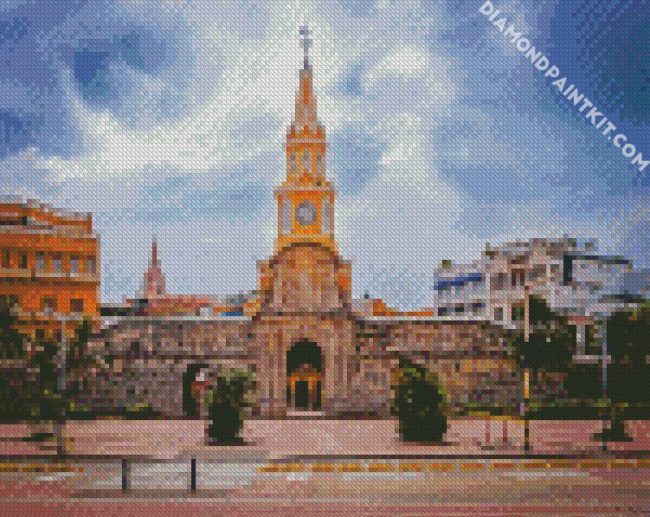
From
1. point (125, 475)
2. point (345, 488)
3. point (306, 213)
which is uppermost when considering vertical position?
point (306, 213)

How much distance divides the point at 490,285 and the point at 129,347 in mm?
34211

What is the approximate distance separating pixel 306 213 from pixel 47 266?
12.6m

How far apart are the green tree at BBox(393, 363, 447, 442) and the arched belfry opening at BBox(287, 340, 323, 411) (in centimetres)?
1584

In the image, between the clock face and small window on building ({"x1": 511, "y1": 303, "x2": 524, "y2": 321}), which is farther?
small window on building ({"x1": 511, "y1": 303, "x2": 524, "y2": 321})

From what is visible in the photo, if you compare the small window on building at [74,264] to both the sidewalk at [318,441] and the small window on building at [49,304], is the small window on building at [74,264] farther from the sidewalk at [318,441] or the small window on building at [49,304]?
the sidewalk at [318,441]

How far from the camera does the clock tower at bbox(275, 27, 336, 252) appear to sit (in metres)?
47.8

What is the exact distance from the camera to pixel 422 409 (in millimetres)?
32281

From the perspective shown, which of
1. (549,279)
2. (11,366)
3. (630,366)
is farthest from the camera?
(549,279)

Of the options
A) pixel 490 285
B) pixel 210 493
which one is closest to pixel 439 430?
pixel 210 493

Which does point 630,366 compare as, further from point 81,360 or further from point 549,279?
point 81,360

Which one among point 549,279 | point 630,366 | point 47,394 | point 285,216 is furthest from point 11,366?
point 549,279

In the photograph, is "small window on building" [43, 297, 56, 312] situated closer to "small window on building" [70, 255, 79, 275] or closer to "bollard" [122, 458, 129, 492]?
"small window on building" [70, 255, 79, 275]

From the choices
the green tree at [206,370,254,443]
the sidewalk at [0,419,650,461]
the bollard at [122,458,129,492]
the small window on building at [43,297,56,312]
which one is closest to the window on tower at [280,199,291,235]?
the sidewalk at [0,419,650,461]

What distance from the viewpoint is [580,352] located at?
46719 millimetres
